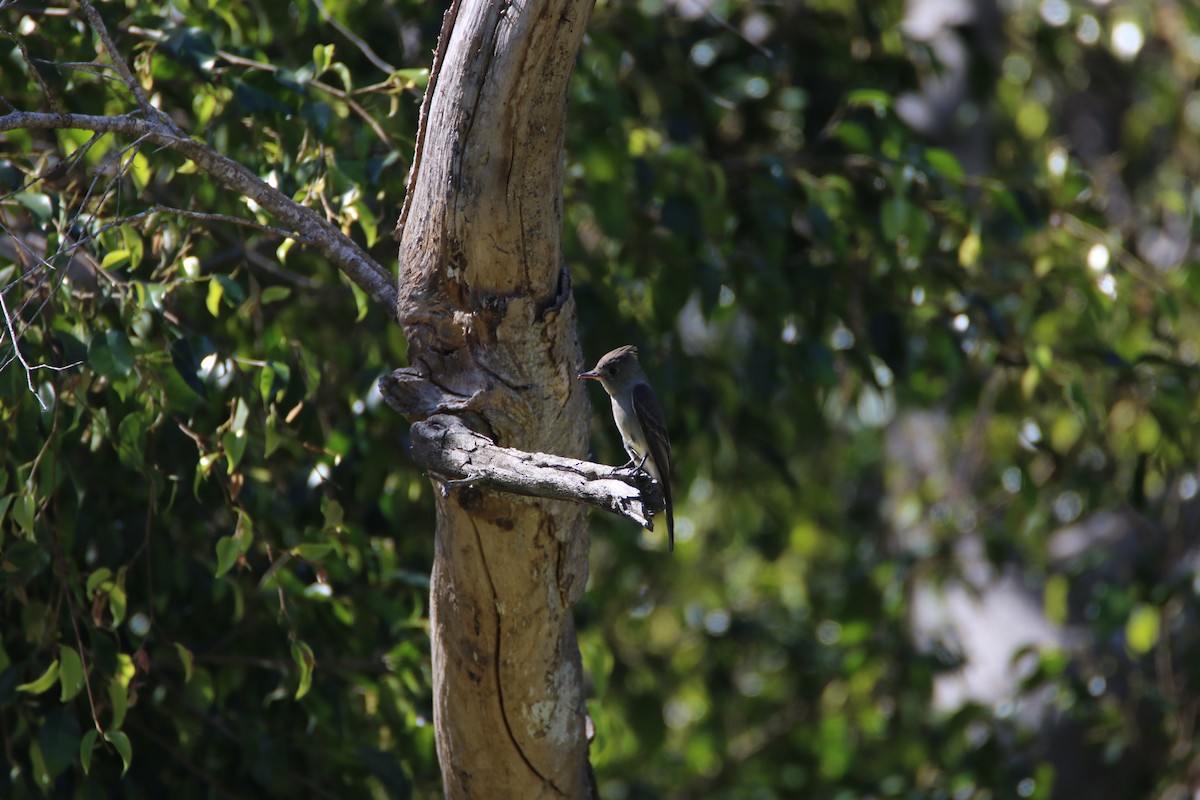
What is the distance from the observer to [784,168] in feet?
12.8

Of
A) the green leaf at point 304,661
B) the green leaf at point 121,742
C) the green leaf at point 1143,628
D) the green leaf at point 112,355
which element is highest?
the green leaf at point 112,355

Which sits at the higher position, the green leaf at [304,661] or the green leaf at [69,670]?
the green leaf at [69,670]

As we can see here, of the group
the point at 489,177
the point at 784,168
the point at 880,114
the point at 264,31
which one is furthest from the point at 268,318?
the point at 880,114

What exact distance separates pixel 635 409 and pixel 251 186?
131cm

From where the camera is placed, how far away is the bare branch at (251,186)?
92.0 inches

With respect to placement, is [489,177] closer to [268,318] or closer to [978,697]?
[268,318]

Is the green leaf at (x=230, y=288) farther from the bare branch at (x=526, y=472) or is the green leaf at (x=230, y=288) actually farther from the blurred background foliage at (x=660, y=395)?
the bare branch at (x=526, y=472)

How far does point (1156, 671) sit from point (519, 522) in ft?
11.8

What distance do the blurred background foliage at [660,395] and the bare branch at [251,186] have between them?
82 mm

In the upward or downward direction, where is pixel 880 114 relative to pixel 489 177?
downward

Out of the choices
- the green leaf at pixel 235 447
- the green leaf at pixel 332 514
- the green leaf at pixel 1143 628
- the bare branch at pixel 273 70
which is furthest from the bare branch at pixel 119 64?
the green leaf at pixel 1143 628

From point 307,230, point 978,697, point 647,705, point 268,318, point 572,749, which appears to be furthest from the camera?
point 978,697

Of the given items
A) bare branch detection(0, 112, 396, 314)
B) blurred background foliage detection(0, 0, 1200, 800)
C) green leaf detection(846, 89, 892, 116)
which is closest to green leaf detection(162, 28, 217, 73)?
blurred background foliage detection(0, 0, 1200, 800)

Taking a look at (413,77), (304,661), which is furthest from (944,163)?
(304,661)
